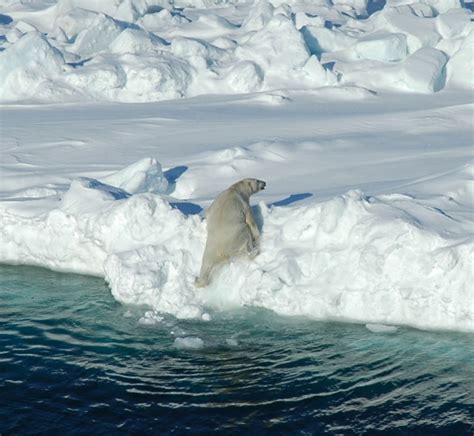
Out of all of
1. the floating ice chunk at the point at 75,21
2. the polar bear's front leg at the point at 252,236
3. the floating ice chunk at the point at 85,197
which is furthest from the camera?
the floating ice chunk at the point at 75,21

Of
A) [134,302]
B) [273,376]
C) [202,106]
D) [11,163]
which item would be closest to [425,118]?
[202,106]

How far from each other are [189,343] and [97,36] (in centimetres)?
1706

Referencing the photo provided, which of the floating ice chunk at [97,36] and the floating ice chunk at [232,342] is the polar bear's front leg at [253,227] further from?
the floating ice chunk at [97,36]

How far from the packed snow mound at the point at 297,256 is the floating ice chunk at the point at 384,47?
10357 millimetres

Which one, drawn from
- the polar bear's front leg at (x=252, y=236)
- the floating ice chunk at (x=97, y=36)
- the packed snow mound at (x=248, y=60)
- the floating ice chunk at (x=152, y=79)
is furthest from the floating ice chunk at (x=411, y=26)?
the polar bear's front leg at (x=252, y=236)

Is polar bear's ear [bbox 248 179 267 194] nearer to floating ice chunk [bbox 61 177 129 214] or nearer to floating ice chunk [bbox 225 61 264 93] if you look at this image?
floating ice chunk [bbox 61 177 129 214]

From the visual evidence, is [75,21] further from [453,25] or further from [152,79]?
[453,25]

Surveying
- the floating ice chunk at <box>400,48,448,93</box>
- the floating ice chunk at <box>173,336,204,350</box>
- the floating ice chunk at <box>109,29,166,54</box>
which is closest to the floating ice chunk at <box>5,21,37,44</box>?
the floating ice chunk at <box>109,29,166,54</box>

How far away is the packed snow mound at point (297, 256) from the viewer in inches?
368

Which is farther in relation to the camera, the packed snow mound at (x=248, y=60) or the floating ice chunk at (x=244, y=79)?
the floating ice chunk at (x=244, y=79)

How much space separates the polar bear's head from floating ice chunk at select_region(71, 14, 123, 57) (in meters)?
14.4

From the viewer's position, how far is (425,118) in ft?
57.9

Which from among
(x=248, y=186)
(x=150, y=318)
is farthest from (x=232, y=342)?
(x=248, y=186)

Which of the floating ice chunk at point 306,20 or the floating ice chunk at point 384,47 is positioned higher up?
the floating ice chunk at point 306,20
